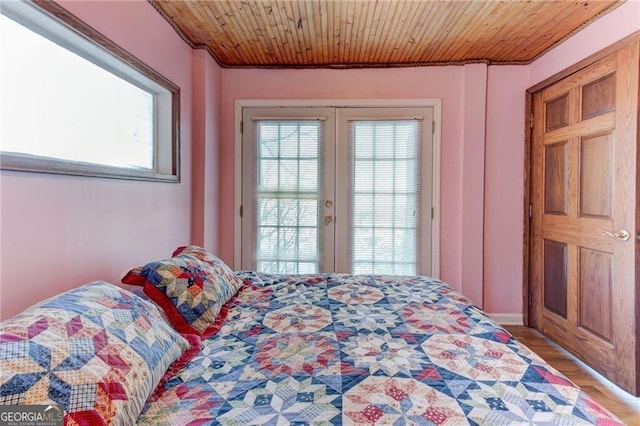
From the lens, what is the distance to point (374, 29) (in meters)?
2.47

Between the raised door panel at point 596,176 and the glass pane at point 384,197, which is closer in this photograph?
the raised door panel at point 596,176

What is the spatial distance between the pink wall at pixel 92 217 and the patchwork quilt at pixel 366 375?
67cm

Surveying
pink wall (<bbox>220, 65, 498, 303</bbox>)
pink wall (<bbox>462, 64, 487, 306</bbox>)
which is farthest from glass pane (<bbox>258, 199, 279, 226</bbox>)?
pink wall (<bbox>462, 64, 487, 306</bbox>)

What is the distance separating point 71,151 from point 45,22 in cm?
51

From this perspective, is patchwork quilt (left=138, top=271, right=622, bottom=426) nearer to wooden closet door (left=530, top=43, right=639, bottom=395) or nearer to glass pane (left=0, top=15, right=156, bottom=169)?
glass pane (left=0, top=15, right=156, bottom=169)

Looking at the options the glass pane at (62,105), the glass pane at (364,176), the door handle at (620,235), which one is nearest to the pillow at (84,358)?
the glass pane at (62,105)

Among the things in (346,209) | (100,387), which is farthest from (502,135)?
(100,387)

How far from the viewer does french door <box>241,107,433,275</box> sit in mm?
3096

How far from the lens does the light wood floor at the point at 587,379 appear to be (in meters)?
1.90

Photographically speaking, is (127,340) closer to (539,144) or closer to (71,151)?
(71,151)

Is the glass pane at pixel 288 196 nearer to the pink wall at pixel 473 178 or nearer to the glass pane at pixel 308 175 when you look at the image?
the glass pane at pixel 308 175

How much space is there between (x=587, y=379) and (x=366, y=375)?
2089 mm

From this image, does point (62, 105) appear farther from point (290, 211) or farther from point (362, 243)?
point (362, 243)

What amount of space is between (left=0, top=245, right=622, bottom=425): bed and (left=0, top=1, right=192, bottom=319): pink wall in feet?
0.86
